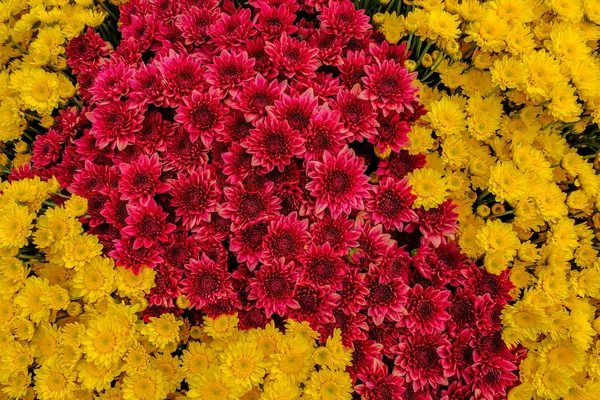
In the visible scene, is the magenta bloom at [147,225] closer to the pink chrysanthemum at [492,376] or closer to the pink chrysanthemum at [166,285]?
the pink chrysanthemum at [166,285]

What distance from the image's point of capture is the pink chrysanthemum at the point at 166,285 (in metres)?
1.96

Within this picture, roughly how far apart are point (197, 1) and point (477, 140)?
145 cm

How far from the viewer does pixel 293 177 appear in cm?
201

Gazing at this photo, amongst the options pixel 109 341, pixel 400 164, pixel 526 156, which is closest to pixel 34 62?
pixel 109 341

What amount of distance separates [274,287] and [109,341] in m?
0.67

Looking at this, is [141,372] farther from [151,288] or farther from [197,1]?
[197,1]

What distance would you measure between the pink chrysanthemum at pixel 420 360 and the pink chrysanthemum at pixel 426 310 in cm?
5

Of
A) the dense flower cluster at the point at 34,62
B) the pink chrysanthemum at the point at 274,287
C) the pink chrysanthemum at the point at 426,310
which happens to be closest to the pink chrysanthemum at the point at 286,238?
the pink chrysanthemum at the point at 274,287

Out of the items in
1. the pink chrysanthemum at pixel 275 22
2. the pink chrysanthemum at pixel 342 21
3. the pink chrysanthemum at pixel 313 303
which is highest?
the pink chrysanthemum at pixel 342 21

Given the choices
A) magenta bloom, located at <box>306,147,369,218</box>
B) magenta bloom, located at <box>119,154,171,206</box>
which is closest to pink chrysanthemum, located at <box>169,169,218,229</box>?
magenta bloom, located at <box>119,154,171,206</box>

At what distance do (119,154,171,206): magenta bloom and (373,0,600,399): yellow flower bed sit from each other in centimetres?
107

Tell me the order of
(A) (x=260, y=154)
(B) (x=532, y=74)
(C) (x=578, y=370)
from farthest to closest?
1. (B) (x=532, y=74)
2. (C) (x=578, y=370)
3. (A) (x=260, y=154)

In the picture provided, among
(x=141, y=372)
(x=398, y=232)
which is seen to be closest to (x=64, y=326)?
(x=141, y=372)

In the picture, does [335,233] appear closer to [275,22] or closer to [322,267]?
[322,267]
